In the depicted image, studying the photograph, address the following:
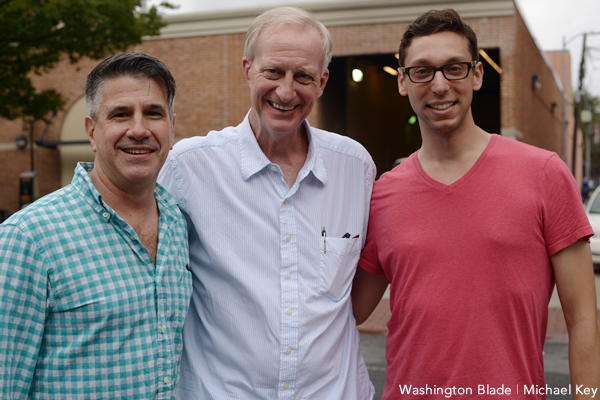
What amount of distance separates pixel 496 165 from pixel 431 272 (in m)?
0.52

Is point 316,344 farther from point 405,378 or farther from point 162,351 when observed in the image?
point 162,351

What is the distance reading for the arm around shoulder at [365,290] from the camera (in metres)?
2.65

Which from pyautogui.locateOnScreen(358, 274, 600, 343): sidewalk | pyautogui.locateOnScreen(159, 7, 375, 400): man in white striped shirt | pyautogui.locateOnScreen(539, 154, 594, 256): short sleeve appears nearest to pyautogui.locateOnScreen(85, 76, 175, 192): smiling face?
pyautogui.locateOnScreen(159, 7, 375, 400): man in white striped shirt

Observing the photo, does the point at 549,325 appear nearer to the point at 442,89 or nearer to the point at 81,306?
the point at 442,89

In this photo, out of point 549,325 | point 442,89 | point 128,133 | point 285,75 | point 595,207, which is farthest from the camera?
point 595,207

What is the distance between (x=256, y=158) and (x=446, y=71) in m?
0.90

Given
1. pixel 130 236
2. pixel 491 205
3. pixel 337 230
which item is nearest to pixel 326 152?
pixel 337 230

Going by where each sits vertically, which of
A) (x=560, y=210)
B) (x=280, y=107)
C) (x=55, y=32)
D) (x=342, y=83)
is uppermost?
(x=55, y=32)

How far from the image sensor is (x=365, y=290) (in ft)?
8.71

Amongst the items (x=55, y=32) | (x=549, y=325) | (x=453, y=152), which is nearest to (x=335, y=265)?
(x=453, y=152)

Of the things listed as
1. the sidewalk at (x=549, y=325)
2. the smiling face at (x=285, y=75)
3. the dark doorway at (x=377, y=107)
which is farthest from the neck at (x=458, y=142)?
the dark doorway at (x=377, y=107)

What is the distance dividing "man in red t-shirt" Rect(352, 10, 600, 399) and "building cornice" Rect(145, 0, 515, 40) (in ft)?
42.7

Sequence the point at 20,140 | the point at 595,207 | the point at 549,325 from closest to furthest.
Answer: the point at 549,325 < the point at 595,207 < the point at 20,140

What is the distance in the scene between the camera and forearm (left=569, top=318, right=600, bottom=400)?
6.56 ft
